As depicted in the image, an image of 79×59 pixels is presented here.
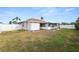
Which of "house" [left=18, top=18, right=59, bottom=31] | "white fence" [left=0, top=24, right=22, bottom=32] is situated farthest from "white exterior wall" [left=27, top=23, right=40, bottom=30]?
"white fence" [left=0, top=24, right=22, bottom=32]

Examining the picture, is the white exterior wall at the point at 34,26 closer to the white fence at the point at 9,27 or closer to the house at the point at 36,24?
the house at the point at 36,24

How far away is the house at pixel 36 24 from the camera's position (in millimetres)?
3289

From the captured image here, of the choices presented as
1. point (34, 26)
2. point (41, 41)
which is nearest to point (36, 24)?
point (34, 26)

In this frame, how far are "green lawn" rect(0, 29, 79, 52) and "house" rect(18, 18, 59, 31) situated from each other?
0.05 metres

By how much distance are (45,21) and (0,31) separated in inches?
22.0

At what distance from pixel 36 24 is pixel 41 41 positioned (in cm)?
22

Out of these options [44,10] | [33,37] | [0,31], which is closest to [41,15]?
[44,10]

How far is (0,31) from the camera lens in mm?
3295

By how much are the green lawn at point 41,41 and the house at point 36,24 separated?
54 millimetres

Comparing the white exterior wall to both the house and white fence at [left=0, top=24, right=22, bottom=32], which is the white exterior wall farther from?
white fence at [left=0, top=24, right=22, bottom=32]

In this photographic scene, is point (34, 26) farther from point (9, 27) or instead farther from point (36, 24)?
point (9, 27)

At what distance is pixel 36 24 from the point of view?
3314 mm
